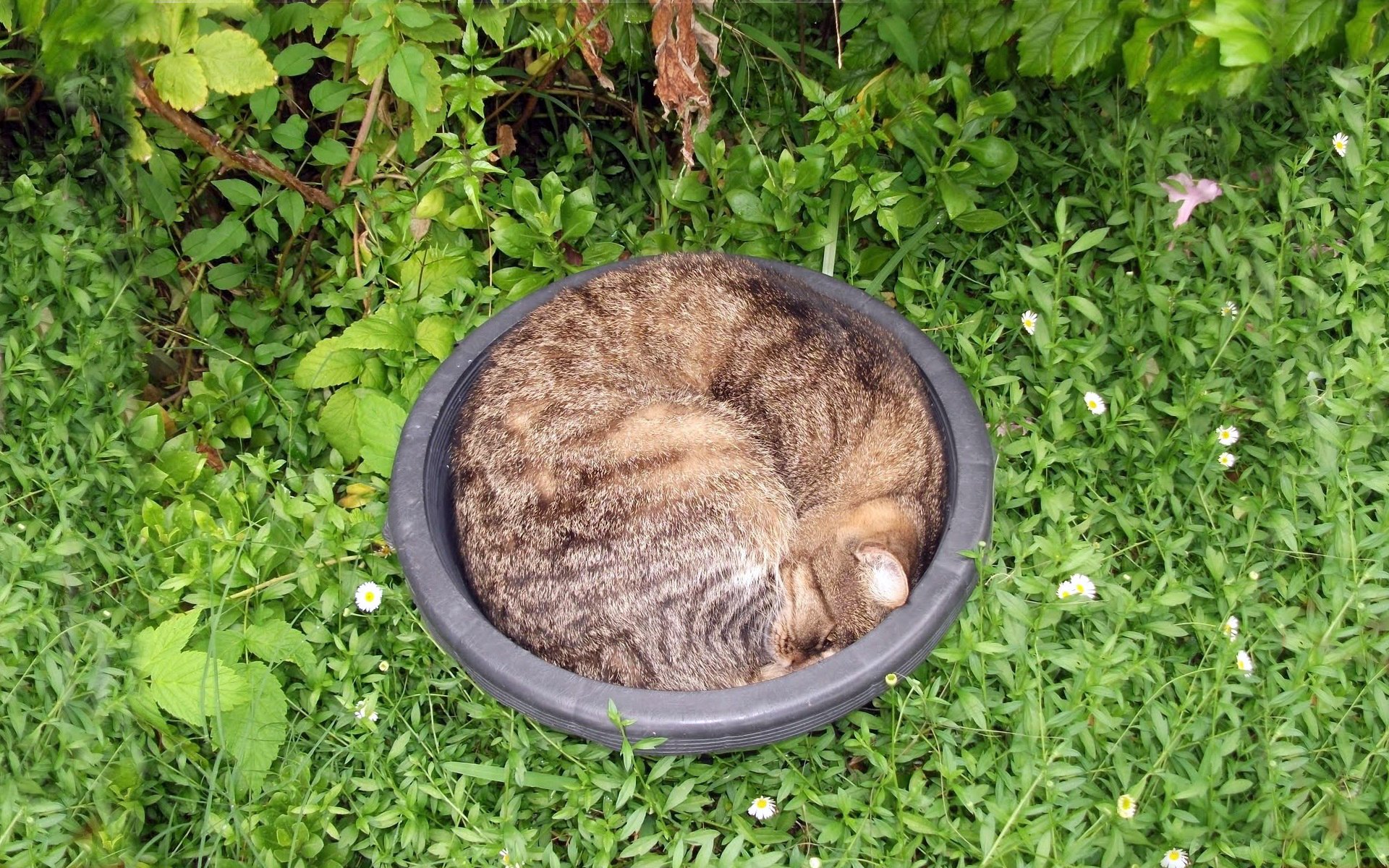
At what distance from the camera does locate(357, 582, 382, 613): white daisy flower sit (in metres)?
3.08

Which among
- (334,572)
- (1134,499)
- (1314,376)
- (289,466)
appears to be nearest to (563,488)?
(334,572)

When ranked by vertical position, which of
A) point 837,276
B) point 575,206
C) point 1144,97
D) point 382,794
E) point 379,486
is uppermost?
point 1144,97

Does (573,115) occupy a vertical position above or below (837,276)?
above

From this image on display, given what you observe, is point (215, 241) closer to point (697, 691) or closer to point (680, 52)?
point (680, 52)

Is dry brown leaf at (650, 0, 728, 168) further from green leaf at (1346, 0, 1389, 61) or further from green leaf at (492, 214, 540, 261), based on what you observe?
green leaf at (1346, 0, 1389, 61)

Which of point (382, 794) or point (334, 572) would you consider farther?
point (334, 572)

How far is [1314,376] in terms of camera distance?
3.17m

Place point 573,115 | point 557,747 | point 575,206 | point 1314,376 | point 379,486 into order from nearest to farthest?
point 557,747
point 1314,376
point 379,486
point 575,206
point 573,115

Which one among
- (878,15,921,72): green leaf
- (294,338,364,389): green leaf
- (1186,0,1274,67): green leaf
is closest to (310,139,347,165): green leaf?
(294,338,364,389): green leaf

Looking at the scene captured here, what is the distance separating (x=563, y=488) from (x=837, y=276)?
1637 millimetres

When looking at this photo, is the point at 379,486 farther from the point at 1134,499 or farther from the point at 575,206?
the point at 1134,499

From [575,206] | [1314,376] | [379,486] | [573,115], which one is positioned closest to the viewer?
[1314,376]

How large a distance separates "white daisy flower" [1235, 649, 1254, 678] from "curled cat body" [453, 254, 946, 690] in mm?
858

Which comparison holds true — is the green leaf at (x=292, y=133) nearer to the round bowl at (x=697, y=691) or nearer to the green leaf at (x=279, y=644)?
the round bowl at (x=697, y=691)
